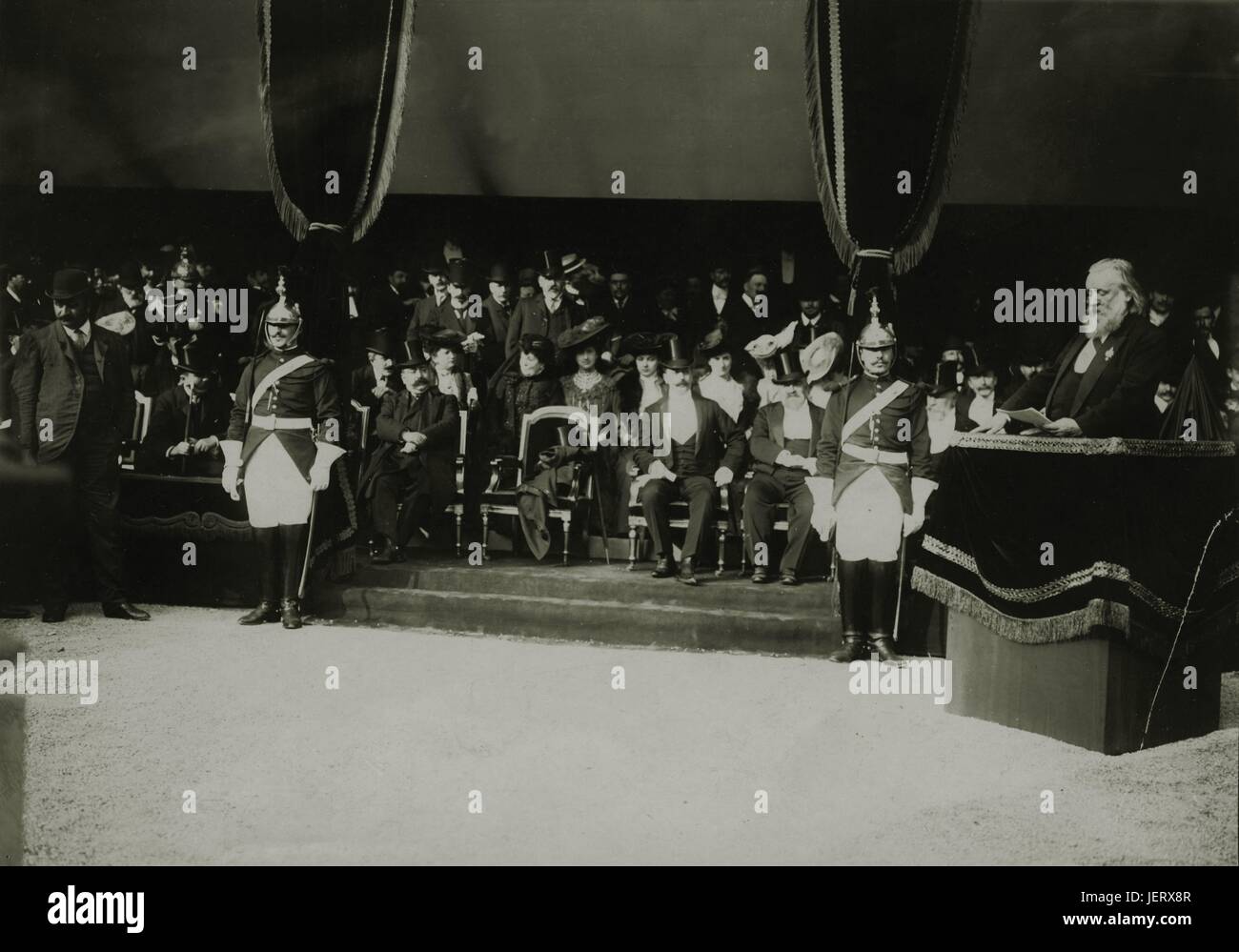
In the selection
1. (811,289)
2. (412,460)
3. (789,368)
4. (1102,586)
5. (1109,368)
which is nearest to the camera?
(1102,586)

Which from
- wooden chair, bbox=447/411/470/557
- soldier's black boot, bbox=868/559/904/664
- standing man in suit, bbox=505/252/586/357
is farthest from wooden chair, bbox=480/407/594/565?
soldier's black boot, bbox=868/559/904/664

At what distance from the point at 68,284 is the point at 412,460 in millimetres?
1332

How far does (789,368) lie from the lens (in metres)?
4.20

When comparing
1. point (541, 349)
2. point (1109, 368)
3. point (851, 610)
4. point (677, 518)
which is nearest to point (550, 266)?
point (541, 349)

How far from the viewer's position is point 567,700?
2957mm

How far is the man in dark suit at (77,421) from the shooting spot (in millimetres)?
3289

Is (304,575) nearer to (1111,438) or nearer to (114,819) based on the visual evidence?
(114,819)

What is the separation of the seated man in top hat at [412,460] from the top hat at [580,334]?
0.54 m

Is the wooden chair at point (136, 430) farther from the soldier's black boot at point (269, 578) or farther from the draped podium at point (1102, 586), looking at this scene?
the draped podium at point (1102, 586)

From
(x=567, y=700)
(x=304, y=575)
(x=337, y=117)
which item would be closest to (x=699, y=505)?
(x=567, y=700)

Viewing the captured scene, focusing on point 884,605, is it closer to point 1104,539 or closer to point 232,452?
point 1104,539

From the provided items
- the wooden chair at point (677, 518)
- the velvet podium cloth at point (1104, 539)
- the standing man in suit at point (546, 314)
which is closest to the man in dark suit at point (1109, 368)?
the velvet podium cloth at point (1104, 539)

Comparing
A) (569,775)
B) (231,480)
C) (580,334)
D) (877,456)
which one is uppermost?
(580,334)

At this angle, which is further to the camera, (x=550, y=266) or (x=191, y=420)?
(x=550, y=266)
